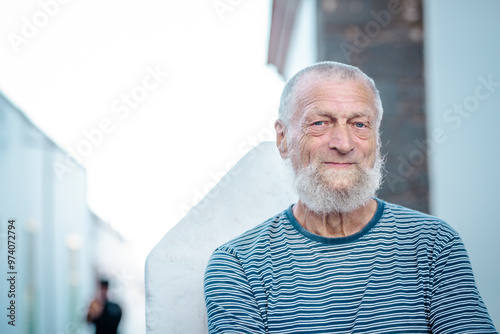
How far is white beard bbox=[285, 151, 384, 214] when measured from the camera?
1692 mm

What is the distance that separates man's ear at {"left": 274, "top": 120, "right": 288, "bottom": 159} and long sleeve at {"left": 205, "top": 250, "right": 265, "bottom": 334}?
48 centimetres

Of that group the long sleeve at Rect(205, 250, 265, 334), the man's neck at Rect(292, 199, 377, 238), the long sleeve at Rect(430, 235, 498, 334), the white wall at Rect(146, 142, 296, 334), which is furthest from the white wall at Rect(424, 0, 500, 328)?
the long sleeve at Rect(205, 250, 265, 334)

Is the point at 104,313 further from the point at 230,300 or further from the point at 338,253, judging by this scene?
the point at 338,253

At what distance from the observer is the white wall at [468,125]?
321 cm

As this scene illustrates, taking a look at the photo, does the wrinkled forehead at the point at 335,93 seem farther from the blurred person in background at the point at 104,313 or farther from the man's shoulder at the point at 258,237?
the blurred person in background at the point at 104,313

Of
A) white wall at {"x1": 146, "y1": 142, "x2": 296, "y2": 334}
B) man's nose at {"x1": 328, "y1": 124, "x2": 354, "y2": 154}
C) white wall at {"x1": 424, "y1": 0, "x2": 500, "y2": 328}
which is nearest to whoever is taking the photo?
man's nose at {"x1": 328, "y1": 124, "x2": 354, "y2": 154}

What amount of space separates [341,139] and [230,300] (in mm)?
662

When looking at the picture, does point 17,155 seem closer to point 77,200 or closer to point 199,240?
point 77,200

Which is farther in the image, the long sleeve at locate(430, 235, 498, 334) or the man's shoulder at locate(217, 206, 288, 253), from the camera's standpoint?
the man's shoulder at locate(217, 206, 288, 253)

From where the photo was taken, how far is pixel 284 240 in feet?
5.50

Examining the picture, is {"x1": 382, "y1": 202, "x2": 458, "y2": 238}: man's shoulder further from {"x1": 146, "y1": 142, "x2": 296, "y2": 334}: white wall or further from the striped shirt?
{"x1": 146, "y1": 142, "x2": 296, "y2": 334}: white wall

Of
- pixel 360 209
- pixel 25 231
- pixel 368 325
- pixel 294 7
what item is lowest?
pixel 25 231

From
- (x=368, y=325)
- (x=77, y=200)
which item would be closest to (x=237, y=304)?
(x=368, y=325)

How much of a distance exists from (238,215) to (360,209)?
55 cm
